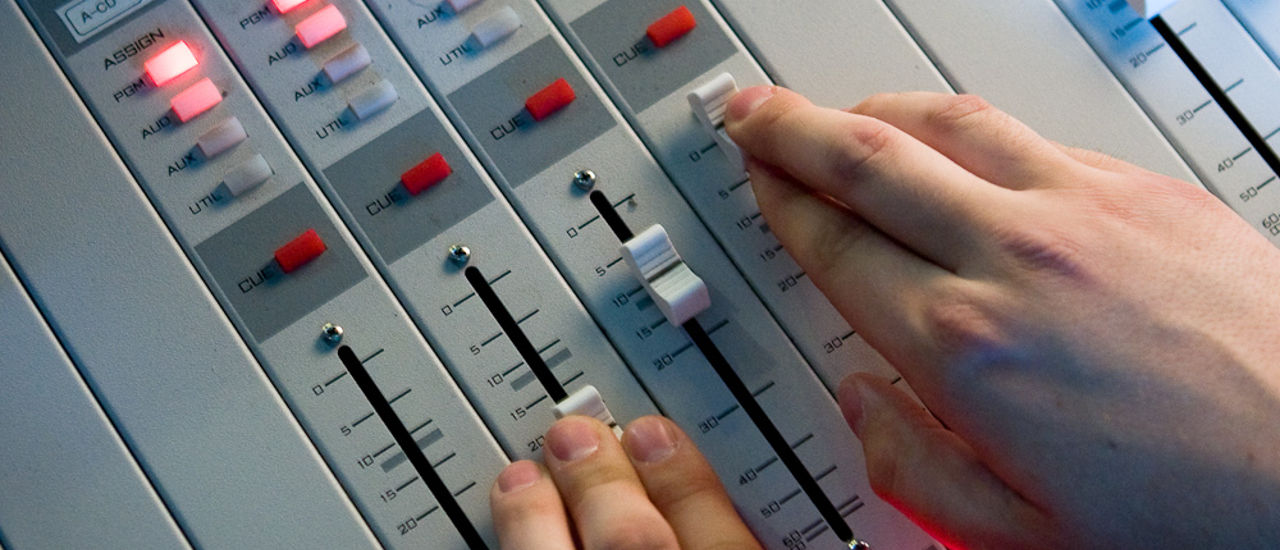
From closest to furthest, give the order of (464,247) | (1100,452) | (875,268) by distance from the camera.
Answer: (1100,452) < (875,268) < (464,247)

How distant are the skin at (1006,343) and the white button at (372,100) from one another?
1.25 feet

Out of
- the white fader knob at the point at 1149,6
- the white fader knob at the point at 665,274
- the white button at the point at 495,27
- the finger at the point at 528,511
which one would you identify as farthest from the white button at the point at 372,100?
the white fader knob at the point at 1149,6

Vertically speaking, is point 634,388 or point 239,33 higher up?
point 239,33

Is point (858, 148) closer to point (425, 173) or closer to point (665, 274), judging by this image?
point (665, 274)

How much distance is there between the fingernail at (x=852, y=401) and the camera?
110 cm

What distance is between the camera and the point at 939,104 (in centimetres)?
113

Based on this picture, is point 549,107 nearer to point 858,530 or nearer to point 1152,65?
point 858,530

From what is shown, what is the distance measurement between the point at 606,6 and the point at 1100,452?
0.69 metres

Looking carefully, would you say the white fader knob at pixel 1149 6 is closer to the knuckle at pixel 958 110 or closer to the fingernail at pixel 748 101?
the knuckle at pixel 958 110

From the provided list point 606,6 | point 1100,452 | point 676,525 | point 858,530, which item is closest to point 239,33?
point 606,6

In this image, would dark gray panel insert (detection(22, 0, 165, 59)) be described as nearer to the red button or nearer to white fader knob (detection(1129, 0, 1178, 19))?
the red button

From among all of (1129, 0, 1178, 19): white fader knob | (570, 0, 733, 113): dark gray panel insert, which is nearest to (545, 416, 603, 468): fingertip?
(570, 0, 733, 113): dark gray panel insert

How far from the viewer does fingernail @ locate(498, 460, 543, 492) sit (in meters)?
1.10

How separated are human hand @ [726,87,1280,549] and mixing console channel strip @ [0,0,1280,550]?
0.30 ft
